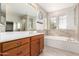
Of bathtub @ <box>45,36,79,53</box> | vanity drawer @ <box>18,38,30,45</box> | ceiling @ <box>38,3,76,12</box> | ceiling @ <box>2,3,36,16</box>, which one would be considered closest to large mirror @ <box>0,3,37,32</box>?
ceiling @ <box>2,3,36,16</box>

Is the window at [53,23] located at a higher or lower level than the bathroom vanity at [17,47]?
higher

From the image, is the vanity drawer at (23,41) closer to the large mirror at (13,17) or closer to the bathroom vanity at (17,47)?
the bathroom vanity at (17,47)

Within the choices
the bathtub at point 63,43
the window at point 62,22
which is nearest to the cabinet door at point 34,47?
the bathtub at point 63,43

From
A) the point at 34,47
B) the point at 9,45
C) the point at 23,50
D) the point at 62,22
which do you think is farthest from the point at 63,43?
the point at 9,45

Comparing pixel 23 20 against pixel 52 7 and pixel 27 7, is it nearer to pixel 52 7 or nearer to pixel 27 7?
pixel 27 7

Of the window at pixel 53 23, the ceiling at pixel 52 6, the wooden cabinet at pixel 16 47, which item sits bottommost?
the wooden cabinet at pixel 16 47

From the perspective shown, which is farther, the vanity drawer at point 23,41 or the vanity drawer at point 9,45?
the vanity drawer at point 23,41

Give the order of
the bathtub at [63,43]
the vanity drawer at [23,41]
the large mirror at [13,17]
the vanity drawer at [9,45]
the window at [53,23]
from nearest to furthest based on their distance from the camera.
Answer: the vanity drawer at [9,45] → the vanity drawer at [23,41] → the large mirror at [13,17] → the bathtub at [63,43] → the window at [53,23]

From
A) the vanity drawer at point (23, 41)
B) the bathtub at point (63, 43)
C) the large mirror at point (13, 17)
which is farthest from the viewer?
the bathtub at point (63, 43)

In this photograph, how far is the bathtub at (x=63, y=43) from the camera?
10.5 ft

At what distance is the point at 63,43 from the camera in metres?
3.54

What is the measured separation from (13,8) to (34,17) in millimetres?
1183

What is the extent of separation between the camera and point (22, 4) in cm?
262

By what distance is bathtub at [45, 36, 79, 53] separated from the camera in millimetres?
3187
